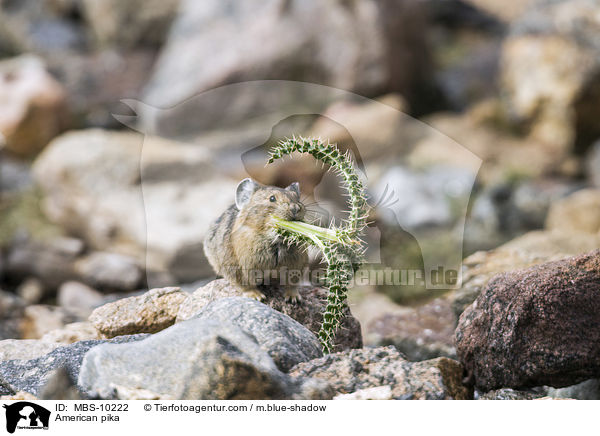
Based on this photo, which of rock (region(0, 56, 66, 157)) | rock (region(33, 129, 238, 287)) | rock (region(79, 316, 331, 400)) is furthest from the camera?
rock (region(0, 56, 66, 157))

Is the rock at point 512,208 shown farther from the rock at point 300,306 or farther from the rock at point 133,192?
the rock at point 300,306

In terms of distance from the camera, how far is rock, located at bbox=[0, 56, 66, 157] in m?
6.66

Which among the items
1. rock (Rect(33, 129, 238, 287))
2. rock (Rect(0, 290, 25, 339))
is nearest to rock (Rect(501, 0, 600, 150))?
rock (Rect(33, 129, 238, 287))

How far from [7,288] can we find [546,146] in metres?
5.05

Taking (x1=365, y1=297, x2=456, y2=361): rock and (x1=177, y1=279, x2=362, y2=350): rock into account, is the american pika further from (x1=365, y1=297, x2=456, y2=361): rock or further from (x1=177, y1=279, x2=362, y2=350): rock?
(x1=365, y1=297, x2=456, y2=361): rock

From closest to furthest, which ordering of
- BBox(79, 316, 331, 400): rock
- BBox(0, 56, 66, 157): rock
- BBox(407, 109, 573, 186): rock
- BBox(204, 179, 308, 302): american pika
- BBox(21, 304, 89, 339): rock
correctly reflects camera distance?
BBox(79, 316, 331, 400): rock → BBox(204, 179, 308, 302): american pika → BBox(21, 304, 89, 339): rock → BBox(407, 109, 573, 186): rock → BBox(0, 56, 66, 157): rock

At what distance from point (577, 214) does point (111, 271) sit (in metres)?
3.38

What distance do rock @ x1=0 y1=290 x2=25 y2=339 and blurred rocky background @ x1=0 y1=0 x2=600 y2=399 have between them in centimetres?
2

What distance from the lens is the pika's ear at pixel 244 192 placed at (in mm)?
1782

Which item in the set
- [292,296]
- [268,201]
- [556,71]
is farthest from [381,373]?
[556,71]

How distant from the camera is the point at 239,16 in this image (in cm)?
702
